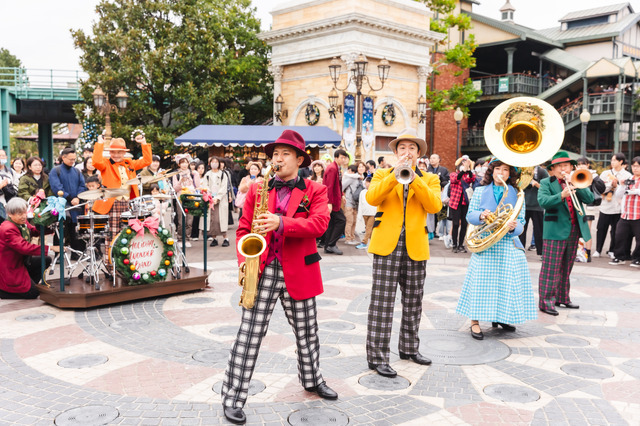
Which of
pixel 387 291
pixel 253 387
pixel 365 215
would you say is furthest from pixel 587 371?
pixel 365 215

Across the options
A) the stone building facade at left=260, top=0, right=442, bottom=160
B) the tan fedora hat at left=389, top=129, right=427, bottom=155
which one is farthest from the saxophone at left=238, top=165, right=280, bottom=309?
the stone building facade at left=260, top=0, right=442, bottom=160

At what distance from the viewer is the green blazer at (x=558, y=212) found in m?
6.98

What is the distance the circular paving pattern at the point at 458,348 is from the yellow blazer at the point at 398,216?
3.89 ft

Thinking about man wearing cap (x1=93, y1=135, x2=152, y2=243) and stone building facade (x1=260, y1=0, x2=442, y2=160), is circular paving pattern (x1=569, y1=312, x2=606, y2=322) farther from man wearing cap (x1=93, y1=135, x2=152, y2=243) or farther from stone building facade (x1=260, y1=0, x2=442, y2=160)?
stone building facade (x1=260, y1=0, x2=442, y2=160)

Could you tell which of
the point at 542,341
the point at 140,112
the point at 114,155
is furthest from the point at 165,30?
the point at 542,341

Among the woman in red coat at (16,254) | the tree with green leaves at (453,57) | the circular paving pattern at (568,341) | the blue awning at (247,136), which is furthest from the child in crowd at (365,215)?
the tree with green leaves at (453,57)

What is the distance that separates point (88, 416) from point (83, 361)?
126 centimetres

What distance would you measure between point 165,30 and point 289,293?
2491 cm

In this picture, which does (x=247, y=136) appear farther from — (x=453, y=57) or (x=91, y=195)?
(x=91, y=195)

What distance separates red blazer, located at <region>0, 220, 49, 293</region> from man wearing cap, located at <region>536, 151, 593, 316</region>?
6.85m

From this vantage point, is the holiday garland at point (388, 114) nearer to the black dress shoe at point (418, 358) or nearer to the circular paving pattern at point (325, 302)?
the circular paving pattern at point (325, 302)

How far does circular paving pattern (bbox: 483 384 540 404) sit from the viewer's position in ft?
14.2

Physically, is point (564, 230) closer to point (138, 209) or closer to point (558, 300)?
point (558, 300)

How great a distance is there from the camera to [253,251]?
12.1 ft
